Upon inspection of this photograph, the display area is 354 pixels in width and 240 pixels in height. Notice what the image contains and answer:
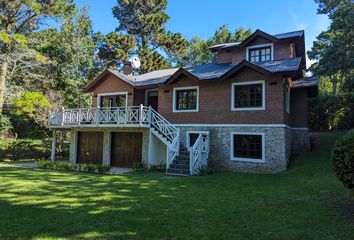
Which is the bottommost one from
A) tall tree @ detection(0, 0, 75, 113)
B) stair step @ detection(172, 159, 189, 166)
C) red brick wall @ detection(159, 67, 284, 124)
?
stair step @ detection(172, 159, 189, 166)

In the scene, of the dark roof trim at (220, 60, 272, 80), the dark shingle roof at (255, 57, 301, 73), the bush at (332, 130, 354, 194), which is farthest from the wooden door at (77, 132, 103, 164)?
the bush at (332, 130, 354, 194)

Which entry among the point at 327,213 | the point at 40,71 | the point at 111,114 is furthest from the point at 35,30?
the point at 327,213

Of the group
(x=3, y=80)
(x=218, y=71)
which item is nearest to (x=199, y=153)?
(x=218, y=71)

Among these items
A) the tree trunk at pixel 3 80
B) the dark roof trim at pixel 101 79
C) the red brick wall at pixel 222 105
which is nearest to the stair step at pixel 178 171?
the red brick wall at pixel 222 105

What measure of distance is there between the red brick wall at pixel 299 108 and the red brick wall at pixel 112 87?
10.7m

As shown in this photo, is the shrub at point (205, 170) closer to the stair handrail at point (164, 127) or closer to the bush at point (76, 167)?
the stair handrail at point (164, 127)

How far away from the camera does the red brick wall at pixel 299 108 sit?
17.2 m

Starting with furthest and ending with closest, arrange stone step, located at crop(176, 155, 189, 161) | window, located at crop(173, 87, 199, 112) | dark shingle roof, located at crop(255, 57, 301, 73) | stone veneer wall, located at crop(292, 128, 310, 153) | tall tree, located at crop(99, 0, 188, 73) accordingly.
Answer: tall tree, located at crop(99, 0, 188, 73), stone veneer wall, located at crop(292, 128, 310, 153), window, located at crop(173, 87, 199, 112), stone step, located at crop(176, 155, 189, 161), dark shingle roof, located at crop(255, 57, 301, 73)

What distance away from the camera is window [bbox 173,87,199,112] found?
16.6 m

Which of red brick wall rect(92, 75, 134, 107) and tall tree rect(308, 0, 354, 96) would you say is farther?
red brick wall rect(92, 75, 134, 107)

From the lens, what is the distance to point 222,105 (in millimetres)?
15578

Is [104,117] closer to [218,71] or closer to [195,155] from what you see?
[195,155]

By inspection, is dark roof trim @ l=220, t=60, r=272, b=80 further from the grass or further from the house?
the grass

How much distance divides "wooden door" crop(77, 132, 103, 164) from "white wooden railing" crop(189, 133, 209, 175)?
7.83 metres
